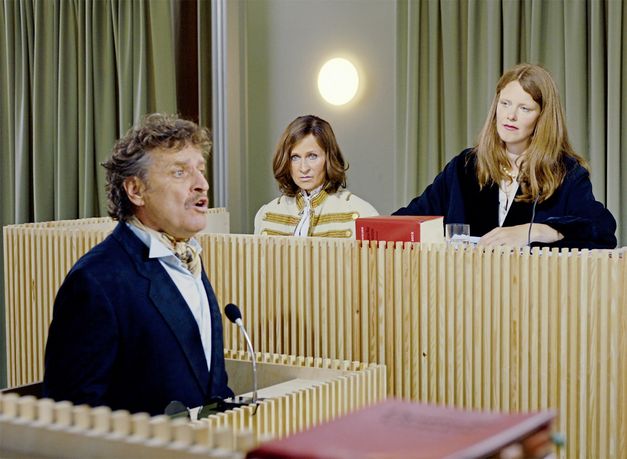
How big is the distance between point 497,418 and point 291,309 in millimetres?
2206

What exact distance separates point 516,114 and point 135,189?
1.59 m

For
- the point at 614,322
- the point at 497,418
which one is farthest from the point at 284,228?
the point at 497,418

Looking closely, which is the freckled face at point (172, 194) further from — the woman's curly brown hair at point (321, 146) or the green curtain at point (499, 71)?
the green curtain at point (499, 71)

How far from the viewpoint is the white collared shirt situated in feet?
8.14

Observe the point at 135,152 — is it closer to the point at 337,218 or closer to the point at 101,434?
the point at 101,434

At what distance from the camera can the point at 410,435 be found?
121 centimetres

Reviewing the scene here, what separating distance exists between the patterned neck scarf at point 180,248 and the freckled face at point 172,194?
17 mm

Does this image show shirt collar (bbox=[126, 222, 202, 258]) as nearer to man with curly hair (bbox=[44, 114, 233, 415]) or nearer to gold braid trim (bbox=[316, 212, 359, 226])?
man with curly hair (bbox=[44, 114, 233, 415])

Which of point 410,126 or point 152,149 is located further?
point 410,126

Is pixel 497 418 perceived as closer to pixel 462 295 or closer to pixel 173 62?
pixel 462 295

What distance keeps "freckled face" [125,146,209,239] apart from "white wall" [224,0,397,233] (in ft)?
11.2

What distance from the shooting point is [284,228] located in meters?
4.23

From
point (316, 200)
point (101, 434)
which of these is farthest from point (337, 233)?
point (101, 434)

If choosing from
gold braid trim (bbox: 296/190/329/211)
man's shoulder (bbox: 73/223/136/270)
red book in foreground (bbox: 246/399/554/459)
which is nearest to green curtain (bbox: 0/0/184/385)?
gold braid trim (bbox: 296/190/329/211)
